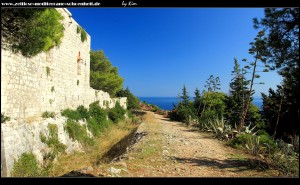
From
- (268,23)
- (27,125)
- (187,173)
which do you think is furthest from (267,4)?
(27,125)

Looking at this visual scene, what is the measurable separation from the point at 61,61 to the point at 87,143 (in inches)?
175

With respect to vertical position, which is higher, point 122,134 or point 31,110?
point 31,110

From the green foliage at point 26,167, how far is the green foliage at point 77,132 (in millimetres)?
3658

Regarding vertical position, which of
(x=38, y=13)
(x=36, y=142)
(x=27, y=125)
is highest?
(x=38, y=13)

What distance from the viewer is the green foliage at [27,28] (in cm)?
673

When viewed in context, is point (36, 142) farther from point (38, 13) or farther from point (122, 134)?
point (122, 134)

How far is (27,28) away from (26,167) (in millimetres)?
4207

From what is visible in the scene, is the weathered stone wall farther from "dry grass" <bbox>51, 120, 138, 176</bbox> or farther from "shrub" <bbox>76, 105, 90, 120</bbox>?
"shrub" <bbox>76, 105, 90, 120</bbox>

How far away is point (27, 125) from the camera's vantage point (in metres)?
8.62

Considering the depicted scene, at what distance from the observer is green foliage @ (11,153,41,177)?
22.9 feet

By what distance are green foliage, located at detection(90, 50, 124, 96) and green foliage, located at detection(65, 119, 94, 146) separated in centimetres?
2096

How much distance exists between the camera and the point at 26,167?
7.56 meters

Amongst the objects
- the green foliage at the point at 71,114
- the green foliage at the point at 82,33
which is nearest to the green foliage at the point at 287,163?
the green foliage at the point at 71,114

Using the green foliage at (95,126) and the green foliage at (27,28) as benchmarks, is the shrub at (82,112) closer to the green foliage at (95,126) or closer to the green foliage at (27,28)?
the green foliage at (95,126)
